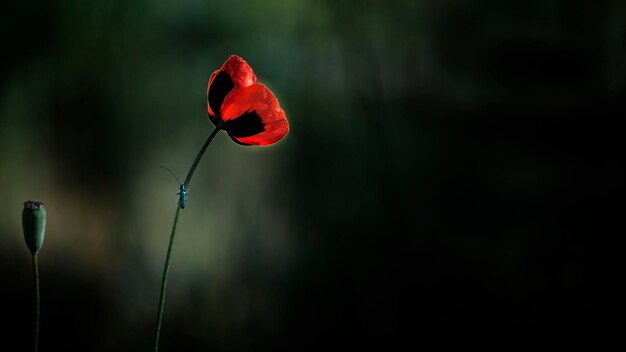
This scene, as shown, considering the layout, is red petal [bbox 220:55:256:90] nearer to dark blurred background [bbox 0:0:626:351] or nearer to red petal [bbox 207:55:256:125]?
red petal [bbox 207:55:256:125]

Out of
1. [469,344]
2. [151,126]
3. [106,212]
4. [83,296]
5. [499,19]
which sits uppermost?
[499,19]

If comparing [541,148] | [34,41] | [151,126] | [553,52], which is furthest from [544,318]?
[34,41]

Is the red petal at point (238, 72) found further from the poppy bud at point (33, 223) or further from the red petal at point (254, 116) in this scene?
the poppy bud at point (33, 223)

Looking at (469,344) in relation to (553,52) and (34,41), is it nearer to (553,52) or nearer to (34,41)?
(553,52)

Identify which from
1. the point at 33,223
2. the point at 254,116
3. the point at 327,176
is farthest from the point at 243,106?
the point at 327,176

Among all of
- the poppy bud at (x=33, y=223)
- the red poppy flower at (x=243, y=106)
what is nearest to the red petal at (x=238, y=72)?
the red poppy flower at (x=243, y=106)

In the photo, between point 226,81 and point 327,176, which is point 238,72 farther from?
point 327,176

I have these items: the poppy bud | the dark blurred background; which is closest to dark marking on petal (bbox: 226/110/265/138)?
the poppy bud
